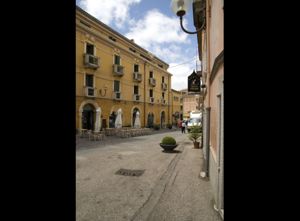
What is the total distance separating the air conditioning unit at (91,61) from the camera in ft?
58.4

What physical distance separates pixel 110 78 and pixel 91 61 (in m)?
3.45

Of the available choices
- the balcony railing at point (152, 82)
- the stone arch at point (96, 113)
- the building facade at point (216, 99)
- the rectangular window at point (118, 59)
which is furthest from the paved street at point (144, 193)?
the balcony railing at point (152, 82)

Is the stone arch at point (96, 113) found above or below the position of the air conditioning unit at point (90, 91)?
below

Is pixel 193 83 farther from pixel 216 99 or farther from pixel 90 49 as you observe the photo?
pixel 90 49

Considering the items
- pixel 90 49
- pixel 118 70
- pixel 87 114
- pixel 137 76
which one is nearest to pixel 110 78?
pixel 118 70

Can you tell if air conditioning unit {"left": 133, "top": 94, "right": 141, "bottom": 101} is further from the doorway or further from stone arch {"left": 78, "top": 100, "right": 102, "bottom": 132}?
the doorway

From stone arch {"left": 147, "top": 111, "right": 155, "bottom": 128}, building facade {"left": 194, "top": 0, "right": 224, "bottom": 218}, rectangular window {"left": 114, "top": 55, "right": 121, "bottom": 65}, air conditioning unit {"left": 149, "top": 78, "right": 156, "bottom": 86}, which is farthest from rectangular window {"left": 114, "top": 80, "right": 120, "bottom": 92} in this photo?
building facade {"left": 194, "top": 0, "right": 224, "bottom": 218}

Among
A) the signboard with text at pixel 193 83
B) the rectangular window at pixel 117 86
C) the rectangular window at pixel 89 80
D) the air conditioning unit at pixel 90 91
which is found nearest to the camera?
the signboard with text at pixel 193 83

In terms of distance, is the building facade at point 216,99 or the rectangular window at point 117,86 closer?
the building facade at point 216,99

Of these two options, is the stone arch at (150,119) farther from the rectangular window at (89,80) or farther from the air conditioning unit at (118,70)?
the rectangular window at (89,80)
